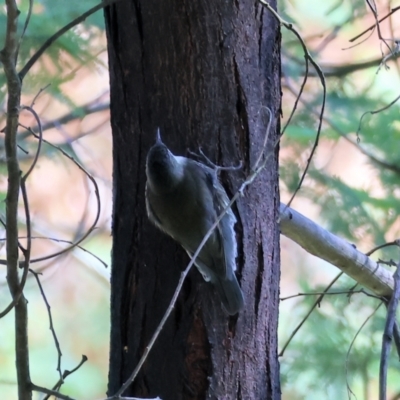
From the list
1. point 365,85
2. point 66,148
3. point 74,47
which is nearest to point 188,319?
point 74,47

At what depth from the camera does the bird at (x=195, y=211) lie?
116 cm

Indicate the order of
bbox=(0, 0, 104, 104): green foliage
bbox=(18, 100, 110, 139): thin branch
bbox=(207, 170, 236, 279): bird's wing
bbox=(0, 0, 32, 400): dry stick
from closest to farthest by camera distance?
bbox=(0, 0, 32, 400): dry stick, bbox=(207, 170, 236, 279): bird's wing, bbox=(0, 0, 104, 104): green foliage, bbox=(18, 100, 110, 139): thin branch

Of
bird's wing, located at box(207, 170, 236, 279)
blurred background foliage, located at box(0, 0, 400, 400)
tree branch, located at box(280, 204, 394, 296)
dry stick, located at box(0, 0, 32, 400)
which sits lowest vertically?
dry stick, located at box(0, 0, 32, 400)

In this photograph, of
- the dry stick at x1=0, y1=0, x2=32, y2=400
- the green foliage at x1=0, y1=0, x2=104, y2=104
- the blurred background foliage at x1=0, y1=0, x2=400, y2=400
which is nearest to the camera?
the dry stick at x1=0, y1=0, x2=32, y2=400

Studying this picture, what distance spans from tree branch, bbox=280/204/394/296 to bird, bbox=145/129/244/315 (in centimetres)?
17

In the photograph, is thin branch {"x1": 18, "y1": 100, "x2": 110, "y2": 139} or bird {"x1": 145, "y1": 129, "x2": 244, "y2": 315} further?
thin branch {"x1": 18, "y1": 100, "x2": 110, "y2": 139}

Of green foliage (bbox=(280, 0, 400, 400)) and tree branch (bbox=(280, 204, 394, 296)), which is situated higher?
green foliage (bbox=(280, 0, 400, 400))

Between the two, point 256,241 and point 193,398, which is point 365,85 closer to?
point 256,241

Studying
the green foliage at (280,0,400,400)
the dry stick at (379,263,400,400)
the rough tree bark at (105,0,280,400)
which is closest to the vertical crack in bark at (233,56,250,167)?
the rough tree bark at (105,0,280,400)

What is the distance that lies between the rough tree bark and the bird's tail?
0.9 inches

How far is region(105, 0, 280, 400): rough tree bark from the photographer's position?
3.68 ft

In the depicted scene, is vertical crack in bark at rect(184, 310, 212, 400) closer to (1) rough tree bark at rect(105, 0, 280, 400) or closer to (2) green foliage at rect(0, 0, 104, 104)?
(1) rough tree bark at rect(105, 0, 280, 400)

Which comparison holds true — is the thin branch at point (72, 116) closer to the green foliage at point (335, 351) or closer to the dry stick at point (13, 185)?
the green foliage at point (335, 351)

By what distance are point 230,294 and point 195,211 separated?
1.04 ft
